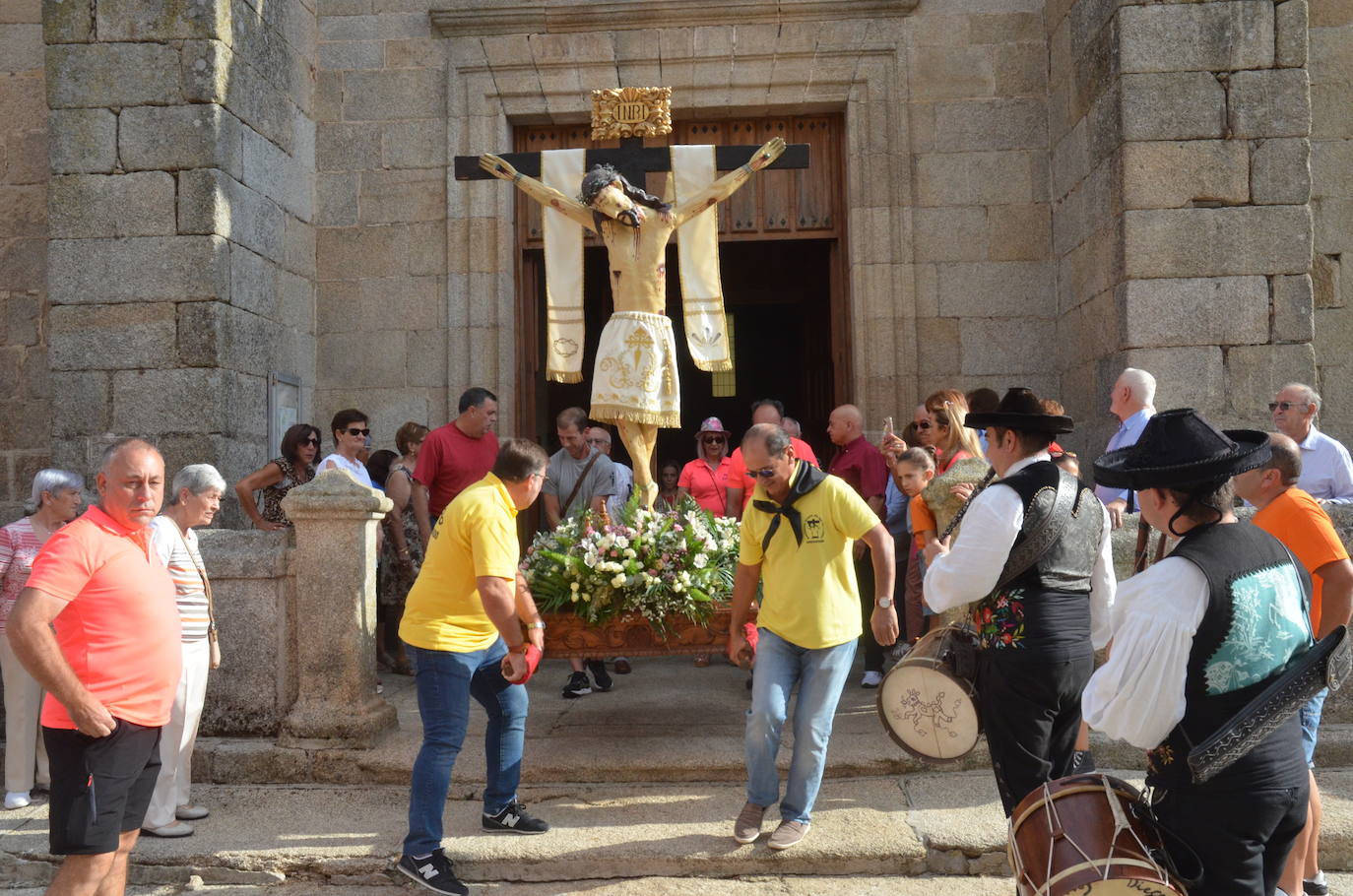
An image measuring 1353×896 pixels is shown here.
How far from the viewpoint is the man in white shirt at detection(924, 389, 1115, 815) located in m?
3.43

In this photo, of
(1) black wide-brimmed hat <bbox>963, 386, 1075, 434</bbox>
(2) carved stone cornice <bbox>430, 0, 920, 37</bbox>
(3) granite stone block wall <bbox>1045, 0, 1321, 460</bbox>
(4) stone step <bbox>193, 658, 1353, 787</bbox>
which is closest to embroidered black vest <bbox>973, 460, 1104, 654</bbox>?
(1) black wide-brimmed hat <bbox>963, 386, 1075, 434</bbox>

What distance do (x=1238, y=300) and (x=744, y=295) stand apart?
8.08 m

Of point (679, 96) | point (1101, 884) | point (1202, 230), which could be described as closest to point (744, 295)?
point (679, 96)

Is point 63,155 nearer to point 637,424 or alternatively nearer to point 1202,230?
point 637,424

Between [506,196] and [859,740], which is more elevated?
[506,196]

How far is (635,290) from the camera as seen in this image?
613 centimetres

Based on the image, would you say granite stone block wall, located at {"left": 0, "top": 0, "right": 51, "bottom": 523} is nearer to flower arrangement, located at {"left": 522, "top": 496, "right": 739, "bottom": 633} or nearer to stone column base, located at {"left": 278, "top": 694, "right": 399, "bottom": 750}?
stone column base, located at {"left": 278, "top": 694, "right": 399, "bottom": 750}

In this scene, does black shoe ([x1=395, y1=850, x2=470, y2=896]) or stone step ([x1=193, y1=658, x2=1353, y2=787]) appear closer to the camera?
black shoe ([x1=395, y1=850, x2=470, y2=896])

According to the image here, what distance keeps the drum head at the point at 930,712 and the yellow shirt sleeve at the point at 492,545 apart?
145 centimetres

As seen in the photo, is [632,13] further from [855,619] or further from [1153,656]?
[1153,656]

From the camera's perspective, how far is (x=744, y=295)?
14.5 meters

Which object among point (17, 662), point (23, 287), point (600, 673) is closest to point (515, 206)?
point (23, 287)

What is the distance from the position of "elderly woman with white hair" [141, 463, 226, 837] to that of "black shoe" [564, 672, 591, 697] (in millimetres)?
2089

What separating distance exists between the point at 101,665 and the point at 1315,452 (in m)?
5.57
